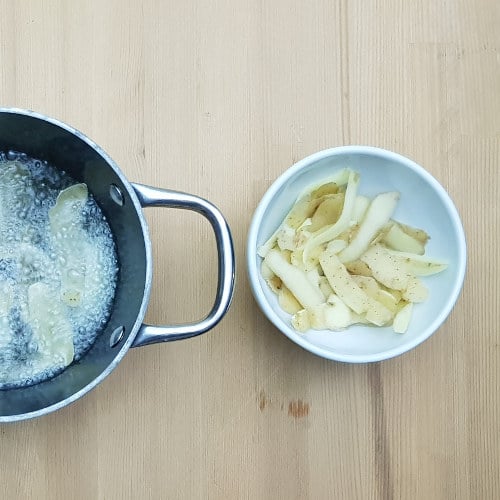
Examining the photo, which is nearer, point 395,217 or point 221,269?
point 221,269

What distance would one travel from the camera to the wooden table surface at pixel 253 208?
0.63m

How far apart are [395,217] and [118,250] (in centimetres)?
23

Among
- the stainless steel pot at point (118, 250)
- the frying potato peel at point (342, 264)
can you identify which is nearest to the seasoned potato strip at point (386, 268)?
the frying potato peel at point (342, 264)

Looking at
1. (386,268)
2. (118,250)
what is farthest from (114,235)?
(386,268)

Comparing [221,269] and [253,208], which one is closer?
[221,269]

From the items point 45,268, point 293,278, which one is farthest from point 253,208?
point 45,268

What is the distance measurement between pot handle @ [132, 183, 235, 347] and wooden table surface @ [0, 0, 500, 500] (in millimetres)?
101

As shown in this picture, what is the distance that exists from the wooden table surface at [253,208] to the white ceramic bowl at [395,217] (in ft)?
0.12

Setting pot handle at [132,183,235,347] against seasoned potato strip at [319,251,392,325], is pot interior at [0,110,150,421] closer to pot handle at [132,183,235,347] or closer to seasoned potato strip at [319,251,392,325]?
pot handle at [132,183,235,347]

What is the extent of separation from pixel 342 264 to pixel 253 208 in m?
Answer: 0.09

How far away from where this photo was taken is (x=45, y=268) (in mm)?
605

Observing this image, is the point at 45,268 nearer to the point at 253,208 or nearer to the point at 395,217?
the point at 253,208

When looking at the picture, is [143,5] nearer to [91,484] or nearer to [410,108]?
[410,108]

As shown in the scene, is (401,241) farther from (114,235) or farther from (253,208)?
(114,235)
